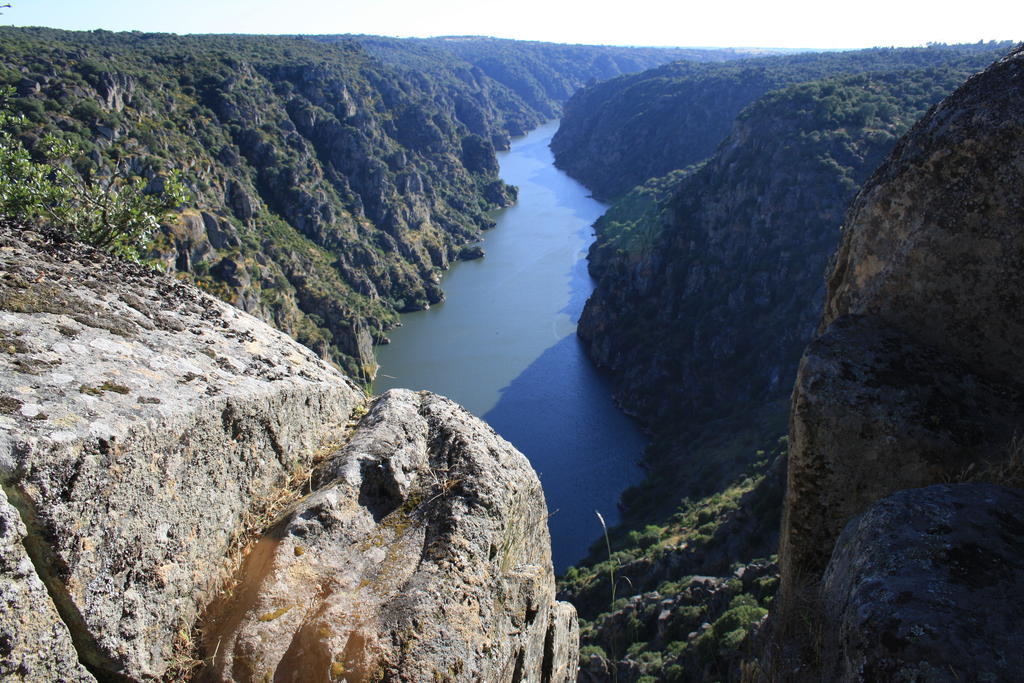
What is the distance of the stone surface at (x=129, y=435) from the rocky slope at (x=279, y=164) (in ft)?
121

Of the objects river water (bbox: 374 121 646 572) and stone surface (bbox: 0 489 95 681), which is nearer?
stone surface (bbox: 0 489 95 681)

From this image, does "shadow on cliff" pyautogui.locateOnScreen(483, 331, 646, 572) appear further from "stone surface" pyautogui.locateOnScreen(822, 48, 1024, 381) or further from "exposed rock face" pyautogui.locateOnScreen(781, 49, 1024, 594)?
"stone surface" pyautogui.locateOnScreen(822, 48, 1024, 381)

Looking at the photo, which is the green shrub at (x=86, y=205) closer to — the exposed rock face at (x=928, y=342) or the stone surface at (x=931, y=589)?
the exposed rock face at (x=928, y=342)

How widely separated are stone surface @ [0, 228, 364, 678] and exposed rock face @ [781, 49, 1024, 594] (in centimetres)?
435

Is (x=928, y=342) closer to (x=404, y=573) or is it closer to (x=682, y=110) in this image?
(x=404, y=573)

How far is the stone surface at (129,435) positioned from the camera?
3711mm

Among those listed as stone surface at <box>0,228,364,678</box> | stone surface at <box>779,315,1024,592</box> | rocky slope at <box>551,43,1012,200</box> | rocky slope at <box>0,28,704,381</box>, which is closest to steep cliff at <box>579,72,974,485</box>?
rocky slope at <box>0,28,704,381</box>

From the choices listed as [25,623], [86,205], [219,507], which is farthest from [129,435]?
[86,205]

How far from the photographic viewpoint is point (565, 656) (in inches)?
281

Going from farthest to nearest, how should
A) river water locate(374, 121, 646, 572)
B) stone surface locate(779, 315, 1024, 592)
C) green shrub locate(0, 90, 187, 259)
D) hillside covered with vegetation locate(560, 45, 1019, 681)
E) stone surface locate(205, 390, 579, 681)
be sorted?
river water locate(374, 121, 646, 572) → hillside covered with vegetation locate(560, 45, 1019, 681) → green shrub locate(0, 90, 187, 259) → stone surface locate(779, 315, 1024, 592) → stone surface locate(205, 390, 579, 681)

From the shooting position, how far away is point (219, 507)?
15.6ft

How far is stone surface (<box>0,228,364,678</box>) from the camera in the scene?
371 cm

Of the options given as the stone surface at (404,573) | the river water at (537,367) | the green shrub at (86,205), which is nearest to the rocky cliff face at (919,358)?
the stone surface at (404,573)

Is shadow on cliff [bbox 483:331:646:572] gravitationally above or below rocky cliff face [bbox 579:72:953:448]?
below
